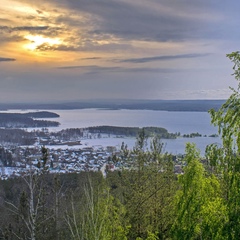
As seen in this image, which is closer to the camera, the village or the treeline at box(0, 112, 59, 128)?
the village

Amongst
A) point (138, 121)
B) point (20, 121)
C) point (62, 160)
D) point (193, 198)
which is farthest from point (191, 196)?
point (20, 121)

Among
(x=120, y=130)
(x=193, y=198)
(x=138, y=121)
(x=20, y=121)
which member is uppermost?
(x=138, y=121)

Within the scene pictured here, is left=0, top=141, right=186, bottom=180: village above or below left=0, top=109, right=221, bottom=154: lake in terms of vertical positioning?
below

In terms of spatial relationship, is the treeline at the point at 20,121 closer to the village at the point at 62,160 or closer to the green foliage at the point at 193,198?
the village at the point at 62,160

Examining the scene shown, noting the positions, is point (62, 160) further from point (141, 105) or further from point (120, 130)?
point (141, 105)

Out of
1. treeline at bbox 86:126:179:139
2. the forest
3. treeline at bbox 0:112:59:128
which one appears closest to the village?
treeline at bbox 86:126:179:139

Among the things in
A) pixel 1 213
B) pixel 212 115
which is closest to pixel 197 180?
pixel 212 115

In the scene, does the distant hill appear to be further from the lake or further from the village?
the village

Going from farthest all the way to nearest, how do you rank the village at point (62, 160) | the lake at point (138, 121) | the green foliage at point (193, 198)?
the lake at point (138, 121)
the village at point (62, 160)
the green foliage at point (193, 198)

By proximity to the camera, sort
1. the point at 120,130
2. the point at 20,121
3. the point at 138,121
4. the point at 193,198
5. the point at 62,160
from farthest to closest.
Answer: the point at 20,121
the point at 138,121
the point at 120,130
the point at 62,160
the point at 193,198

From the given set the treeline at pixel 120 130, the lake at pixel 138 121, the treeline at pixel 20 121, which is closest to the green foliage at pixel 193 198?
the lake at pixel 138 121

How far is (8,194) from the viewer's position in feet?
83.4

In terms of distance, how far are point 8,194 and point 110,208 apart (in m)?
19.1

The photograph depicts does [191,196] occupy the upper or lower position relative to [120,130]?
upper
